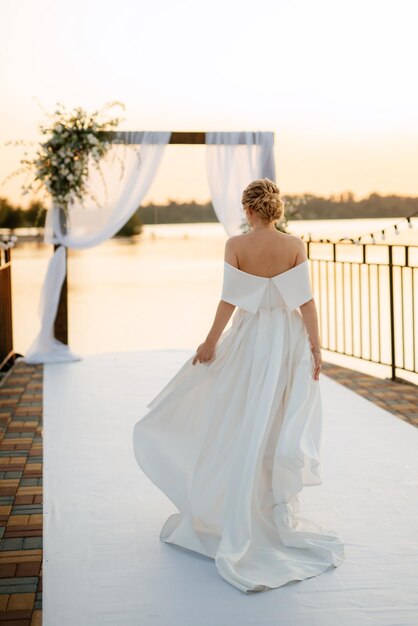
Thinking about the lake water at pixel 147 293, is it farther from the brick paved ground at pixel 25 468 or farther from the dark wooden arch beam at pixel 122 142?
the brick paved ground at pixel 25 468

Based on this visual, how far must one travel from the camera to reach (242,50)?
377 inches

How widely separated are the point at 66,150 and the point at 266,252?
4.60m

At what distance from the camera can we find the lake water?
27.7 feet

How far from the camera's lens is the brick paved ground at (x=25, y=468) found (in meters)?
2.62

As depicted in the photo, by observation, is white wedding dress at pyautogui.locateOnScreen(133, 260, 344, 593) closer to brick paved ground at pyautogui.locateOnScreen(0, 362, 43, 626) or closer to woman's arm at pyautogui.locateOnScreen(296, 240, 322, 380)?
woman's arm at pyautogui.locateOnScreen(296, 240, 322, 380)

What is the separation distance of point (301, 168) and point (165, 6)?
368 centimetres

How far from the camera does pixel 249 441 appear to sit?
2.83 metres

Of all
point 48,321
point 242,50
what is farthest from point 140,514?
point 242,50

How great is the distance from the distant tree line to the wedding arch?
32cm

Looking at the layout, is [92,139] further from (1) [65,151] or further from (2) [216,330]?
(2) [216,330]

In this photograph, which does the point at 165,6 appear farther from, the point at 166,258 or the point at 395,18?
the point at 166,258

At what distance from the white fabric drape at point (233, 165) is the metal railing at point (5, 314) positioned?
2.03m

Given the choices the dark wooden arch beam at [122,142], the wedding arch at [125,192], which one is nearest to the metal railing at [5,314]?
the wedding arch at [125,192]

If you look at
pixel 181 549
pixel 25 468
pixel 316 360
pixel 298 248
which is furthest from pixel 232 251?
pixel 25 468
